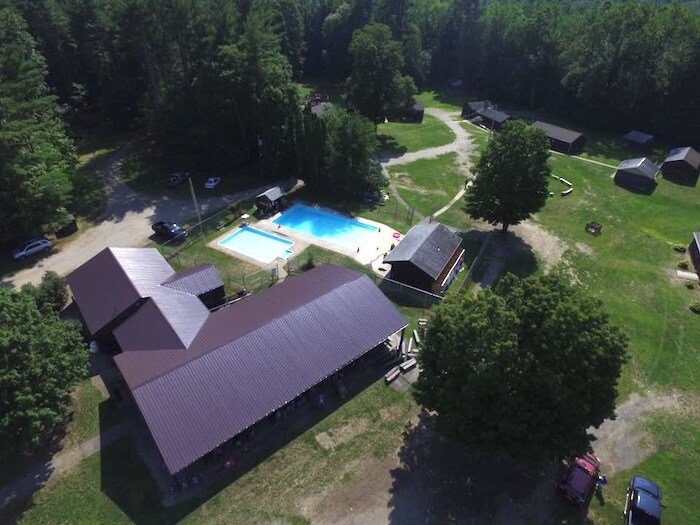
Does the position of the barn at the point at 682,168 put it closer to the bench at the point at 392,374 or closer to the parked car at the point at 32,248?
the bench at the point at 392,374

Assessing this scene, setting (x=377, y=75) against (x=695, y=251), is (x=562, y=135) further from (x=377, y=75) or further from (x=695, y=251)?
(x=695, y=251)

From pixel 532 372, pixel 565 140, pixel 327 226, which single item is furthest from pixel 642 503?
pixel 565 140

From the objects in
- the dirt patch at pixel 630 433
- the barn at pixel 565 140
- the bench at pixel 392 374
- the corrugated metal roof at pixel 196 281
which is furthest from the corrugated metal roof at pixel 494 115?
the corrugated metal roof at pixel 196 281

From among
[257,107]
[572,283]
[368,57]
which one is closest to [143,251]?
[257,107]

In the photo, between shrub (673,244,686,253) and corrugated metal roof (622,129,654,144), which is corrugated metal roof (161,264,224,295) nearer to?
shrub (673,244,686,253)

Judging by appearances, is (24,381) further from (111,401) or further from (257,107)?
(257,107)

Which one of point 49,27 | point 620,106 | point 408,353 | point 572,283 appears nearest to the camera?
point 408,353

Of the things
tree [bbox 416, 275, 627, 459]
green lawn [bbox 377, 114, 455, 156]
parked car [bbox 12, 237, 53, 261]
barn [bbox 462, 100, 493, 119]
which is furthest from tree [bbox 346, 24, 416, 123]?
tree [bbox 416, 275, 627, 459]
